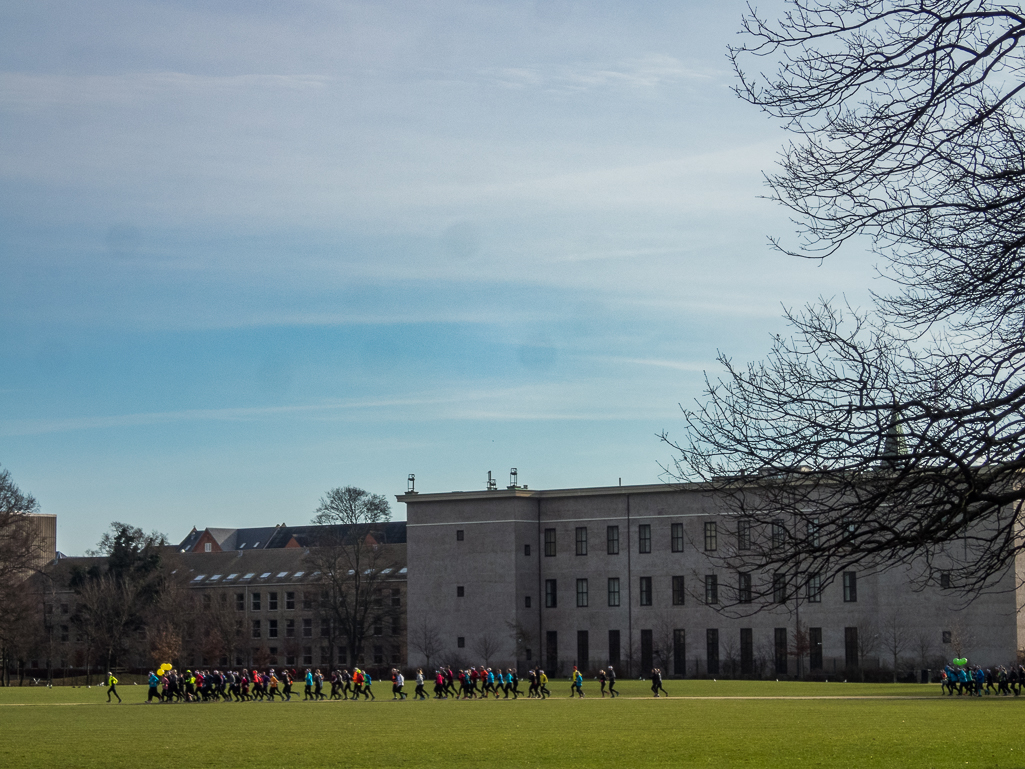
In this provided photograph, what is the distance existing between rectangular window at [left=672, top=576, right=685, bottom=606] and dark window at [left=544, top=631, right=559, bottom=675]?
32.3 feet

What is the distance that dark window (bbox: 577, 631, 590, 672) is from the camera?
313 ft

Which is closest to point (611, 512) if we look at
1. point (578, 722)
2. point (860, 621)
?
point (860, 621)

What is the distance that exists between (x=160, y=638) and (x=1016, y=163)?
101 metres

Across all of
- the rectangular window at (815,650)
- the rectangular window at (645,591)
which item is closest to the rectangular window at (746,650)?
the rectangular window at (815,650)

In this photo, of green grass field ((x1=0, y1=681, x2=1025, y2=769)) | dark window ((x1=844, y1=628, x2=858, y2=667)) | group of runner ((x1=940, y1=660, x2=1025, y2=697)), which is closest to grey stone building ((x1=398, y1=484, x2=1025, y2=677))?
dark window ((x1=844, y1=628, x2=858, y2=667))

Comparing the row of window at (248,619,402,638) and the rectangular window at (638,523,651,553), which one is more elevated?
the rectangular window at (638,523,651,553)

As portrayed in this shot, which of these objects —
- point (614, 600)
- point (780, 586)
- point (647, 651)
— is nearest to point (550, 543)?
point (614, 600)

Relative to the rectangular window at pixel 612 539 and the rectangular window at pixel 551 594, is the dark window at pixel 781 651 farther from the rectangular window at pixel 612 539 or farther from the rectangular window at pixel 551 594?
the rectangular window at pixel 551 594

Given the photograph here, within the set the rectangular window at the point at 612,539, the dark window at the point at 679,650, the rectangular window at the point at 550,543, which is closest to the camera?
the dark window at the point at 679,650

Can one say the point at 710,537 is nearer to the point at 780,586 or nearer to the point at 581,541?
the point at 581,541

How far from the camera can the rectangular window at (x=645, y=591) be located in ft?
306

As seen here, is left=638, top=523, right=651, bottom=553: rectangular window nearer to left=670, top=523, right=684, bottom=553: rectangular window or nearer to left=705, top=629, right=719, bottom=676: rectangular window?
left=670, top=523, right=684, bottom=553: rectangular window

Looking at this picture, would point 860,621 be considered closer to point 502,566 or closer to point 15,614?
point 502,566

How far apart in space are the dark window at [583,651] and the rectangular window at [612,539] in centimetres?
626
